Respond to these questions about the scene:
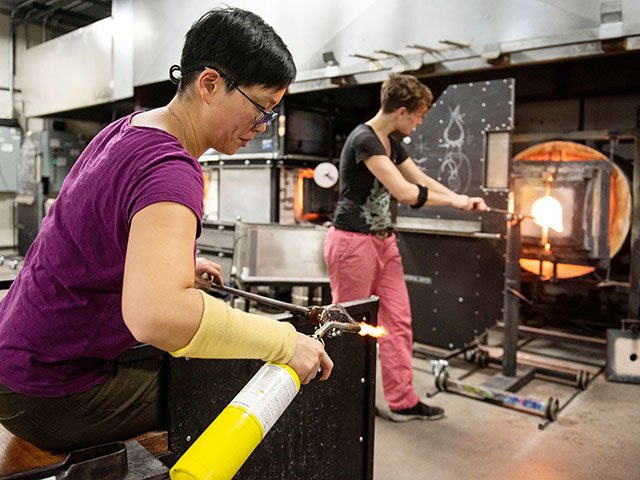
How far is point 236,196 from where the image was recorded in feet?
18.3

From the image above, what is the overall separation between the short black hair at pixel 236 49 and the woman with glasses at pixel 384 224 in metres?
1.67

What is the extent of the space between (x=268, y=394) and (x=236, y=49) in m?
0.68

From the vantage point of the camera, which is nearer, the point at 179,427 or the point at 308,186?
the point at 179,427

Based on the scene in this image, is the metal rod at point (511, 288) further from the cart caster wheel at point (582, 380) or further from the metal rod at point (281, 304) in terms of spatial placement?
the metal rod at point (281, 304)

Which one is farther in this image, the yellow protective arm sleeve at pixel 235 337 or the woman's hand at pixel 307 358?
the woman's hand at pixel 307 358

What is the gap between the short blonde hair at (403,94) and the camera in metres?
2.88

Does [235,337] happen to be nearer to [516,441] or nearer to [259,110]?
[259,110]

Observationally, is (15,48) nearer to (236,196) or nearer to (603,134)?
(236,196)

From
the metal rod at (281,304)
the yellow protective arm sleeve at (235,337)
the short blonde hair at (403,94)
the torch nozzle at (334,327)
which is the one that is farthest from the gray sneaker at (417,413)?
the yellow protective arm sleeve at (235,337)

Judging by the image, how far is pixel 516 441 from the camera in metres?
2.86

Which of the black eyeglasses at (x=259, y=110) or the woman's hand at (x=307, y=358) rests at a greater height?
the black eyeglasses at (x=259, y=110)

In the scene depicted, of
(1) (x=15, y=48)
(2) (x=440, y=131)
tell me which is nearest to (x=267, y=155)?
(2) (x=440, y=131)

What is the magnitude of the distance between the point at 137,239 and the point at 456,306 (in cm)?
344

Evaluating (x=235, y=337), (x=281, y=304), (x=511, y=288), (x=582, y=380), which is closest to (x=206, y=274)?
(x=281, y=304)
